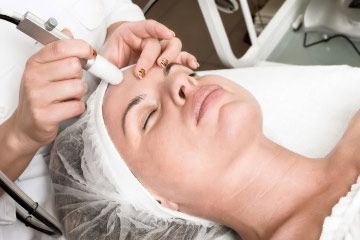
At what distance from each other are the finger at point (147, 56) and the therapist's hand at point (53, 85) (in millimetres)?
182

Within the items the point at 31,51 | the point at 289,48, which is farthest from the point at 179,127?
the point at 289,48

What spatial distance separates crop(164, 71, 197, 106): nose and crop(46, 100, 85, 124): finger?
0.23m

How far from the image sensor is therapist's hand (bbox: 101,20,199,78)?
3.82 ft

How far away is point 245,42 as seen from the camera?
107 inches

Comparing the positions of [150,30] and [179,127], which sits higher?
[150,30]

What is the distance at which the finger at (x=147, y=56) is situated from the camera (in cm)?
113

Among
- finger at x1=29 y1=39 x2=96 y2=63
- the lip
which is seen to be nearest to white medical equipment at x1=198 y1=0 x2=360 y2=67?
the lip

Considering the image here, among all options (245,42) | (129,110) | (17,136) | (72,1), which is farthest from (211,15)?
(245,42)

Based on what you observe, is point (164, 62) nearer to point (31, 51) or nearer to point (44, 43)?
point (44, 43)

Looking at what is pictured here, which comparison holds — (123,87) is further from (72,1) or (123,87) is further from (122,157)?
(72,1)

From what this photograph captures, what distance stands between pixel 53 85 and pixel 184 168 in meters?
0.35

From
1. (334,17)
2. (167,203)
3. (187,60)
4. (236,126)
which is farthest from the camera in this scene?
(334,17)

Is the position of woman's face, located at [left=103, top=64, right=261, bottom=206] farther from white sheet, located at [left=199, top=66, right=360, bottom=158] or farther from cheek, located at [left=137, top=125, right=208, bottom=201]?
white sheet, located at [left=199, top=66, right=360, bottom=158]

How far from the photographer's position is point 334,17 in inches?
75.1
